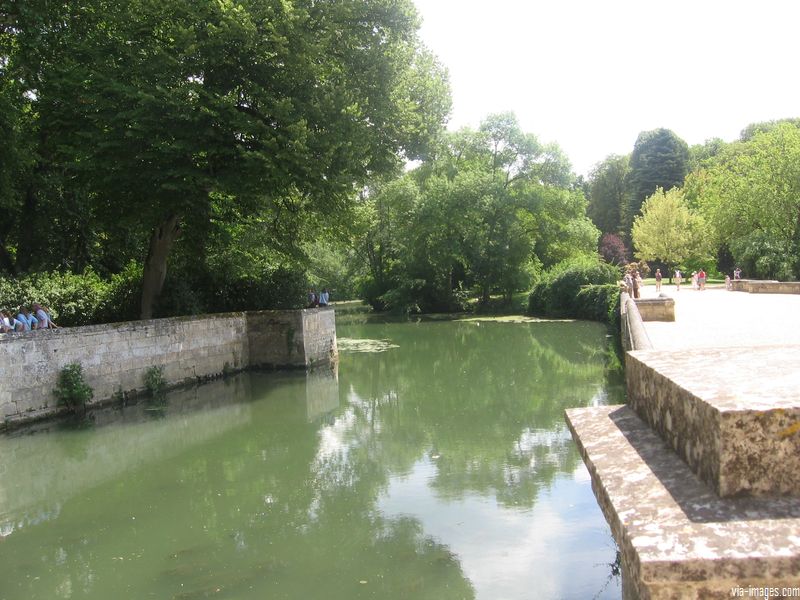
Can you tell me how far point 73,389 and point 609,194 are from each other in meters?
66.0

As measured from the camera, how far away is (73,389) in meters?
13.6

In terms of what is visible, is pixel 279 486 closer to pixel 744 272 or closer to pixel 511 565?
pixel 511 565

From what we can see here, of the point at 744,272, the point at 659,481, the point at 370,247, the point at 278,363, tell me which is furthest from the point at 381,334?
the point at 659,481

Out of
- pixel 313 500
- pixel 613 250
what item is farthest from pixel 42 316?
pixel 613 250

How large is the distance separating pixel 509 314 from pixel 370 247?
13521mm

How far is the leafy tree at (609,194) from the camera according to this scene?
69750 mm

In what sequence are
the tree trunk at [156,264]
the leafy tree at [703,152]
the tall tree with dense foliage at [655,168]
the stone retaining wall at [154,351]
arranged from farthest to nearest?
the leafy tree at [703,152]
the tall tree with dense foliage at [655,168]
the tree trunk at [156,264]
the stone retaining wall at [154,351]

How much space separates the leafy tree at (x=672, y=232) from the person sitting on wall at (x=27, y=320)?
4394 cm

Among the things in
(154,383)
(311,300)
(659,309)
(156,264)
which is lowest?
(154,383)

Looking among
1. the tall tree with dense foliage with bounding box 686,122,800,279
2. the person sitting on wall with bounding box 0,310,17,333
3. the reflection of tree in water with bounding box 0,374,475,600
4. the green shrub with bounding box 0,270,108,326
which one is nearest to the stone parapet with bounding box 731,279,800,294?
the tall tree with dense foliage with bounding box 686,122,800,279

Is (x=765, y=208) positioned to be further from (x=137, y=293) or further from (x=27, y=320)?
(x=27, y=320)

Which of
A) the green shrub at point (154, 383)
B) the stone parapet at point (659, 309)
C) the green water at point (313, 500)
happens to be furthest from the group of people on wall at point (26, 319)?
the stone parapet at point (659, 309)

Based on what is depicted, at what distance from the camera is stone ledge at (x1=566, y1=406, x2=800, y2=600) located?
1.32 metres

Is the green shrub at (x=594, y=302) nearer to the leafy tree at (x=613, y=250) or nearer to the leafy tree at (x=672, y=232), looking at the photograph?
the leafy tree at (x=672, y=232)
